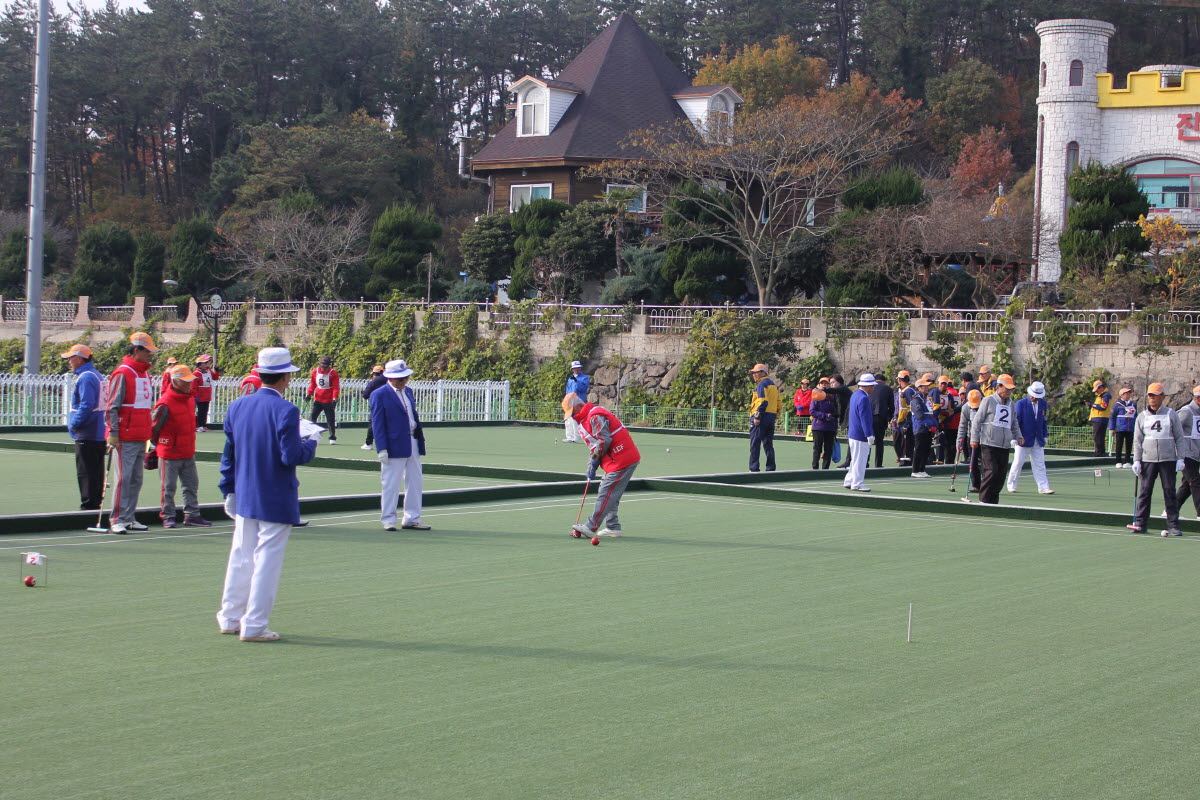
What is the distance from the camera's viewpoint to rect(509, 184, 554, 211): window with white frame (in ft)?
159

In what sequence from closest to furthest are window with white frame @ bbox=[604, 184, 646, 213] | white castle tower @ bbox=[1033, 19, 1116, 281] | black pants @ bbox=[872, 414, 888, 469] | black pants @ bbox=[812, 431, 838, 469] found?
black pants @ bbox=[812, 431, 838, 469]
black pants @ bbox=[872, 414, 888, 469]
window with white frame @ bbox=[604, 184, 646, 213]
white castle tower @ bbox=[1033, 19, 1116, 281]

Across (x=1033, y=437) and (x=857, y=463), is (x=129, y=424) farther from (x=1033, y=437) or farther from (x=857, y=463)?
(x=1033, y=437)

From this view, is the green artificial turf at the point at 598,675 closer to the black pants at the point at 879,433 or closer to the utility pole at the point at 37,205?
the black pants at the point at 879,433

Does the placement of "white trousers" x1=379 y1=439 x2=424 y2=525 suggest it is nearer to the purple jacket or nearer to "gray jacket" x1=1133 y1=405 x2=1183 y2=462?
"gray jacket" x1=1133 y1=405 x2=1183 y2=462

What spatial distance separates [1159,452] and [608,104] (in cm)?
3866

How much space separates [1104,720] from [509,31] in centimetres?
7303

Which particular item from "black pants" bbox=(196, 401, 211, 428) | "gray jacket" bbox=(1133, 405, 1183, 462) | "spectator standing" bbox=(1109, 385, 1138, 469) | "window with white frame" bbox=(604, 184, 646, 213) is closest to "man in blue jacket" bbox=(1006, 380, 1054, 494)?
"spectator standing" bbox=(1109, 385, 1138, 469)

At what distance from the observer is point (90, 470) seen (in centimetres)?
1258

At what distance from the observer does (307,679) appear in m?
6.60

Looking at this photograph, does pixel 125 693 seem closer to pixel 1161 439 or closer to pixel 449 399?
pixel 1161 439

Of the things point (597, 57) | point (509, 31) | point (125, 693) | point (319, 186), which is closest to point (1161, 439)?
point (125, 693)

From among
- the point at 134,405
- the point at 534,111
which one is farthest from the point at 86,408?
the point at 534,111

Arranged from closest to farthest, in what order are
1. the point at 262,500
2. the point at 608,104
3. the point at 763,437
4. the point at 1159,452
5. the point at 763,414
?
the point at 262,500 → the point at 1159,452 → the point at 763,414 → the point at 763,437 → the point at 608,104

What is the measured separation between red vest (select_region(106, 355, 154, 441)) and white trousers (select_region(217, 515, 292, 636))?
442 cm
